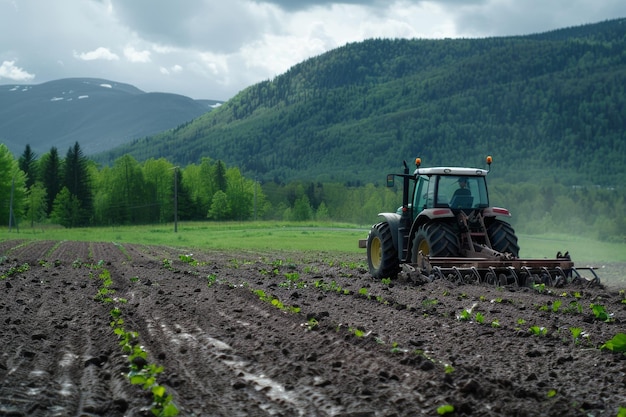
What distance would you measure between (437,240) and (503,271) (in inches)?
59.8

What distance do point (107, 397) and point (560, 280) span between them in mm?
10207

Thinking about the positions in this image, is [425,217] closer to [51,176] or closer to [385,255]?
[385,255]

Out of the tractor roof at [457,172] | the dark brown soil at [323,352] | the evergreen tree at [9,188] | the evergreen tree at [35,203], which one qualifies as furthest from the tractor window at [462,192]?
the evergreen tree at [35,203]

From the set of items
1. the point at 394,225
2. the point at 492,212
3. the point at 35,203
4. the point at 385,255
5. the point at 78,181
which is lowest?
the point at 385,255

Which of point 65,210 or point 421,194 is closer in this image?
point 421,194

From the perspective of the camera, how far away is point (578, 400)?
617cm

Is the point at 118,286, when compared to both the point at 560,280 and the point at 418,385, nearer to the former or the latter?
the point at 560,280

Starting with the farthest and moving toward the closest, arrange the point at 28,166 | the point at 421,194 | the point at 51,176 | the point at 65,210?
the point at 28,166, the point at 51,176, the point at 65,210, the point at 421,194

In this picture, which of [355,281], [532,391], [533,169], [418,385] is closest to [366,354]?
[418,385]

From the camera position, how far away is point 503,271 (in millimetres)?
14469

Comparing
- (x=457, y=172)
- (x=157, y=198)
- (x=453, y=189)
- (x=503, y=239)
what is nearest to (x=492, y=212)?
(x=503, y=239)

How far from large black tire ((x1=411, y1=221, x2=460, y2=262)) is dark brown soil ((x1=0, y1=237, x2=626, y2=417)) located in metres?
1.26

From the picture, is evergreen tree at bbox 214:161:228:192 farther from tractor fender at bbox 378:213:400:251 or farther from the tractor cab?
the tractor cab

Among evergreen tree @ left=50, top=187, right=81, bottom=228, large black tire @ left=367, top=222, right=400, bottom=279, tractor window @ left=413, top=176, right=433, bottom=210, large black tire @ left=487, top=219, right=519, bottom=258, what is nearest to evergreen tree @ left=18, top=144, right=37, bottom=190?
evergreen tree @ left=50, top=187, right=81, bottom=228
